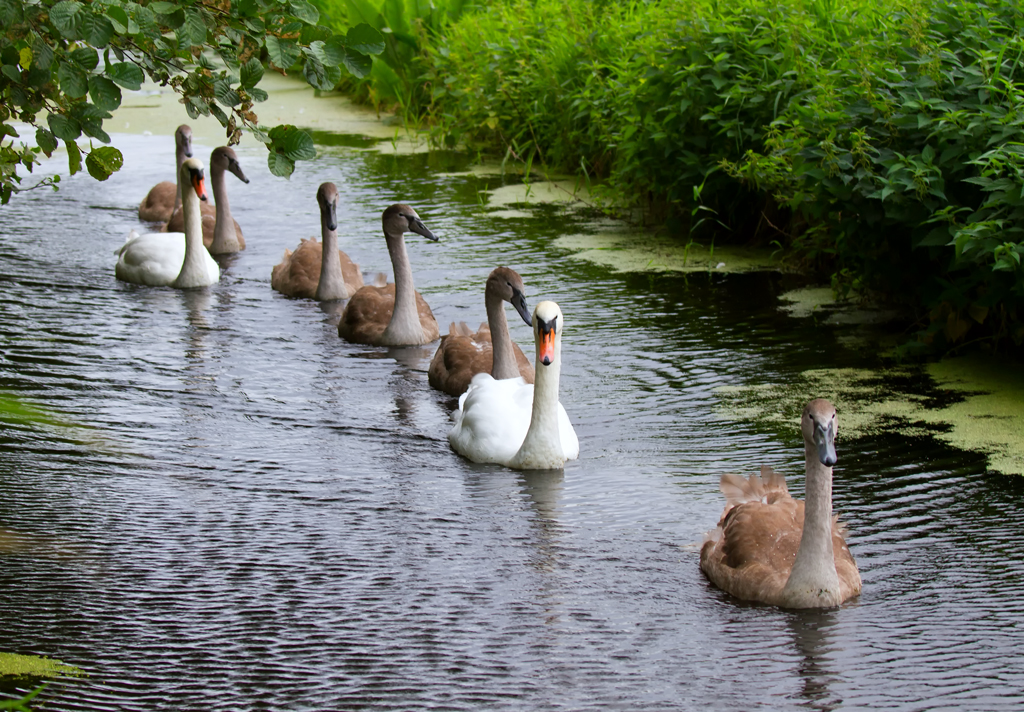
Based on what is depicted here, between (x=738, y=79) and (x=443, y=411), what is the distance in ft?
13.1

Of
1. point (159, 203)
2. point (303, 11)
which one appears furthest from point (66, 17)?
point (159, 203)

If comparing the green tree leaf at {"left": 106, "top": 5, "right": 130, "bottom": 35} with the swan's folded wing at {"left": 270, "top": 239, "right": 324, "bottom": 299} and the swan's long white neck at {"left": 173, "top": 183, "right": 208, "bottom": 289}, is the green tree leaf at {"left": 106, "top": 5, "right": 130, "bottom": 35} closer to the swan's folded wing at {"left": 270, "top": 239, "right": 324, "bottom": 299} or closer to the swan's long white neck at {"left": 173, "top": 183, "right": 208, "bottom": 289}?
the swan's folded wing at {"left": 270, "top": 239, "right": 324, "bottom": 299}

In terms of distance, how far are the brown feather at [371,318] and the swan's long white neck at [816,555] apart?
427 cm

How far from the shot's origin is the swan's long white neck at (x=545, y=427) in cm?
611

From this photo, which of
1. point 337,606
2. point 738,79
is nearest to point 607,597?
point 337,606

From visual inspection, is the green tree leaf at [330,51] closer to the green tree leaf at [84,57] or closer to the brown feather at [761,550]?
the green tree leaf at [84,57]

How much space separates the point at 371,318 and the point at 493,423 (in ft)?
8.04

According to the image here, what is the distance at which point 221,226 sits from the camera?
11.0 meters

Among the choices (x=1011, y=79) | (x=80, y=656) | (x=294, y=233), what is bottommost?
(x=80, y=656)

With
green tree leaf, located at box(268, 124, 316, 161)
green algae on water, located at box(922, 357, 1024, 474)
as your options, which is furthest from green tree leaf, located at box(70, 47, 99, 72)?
green algae on water, located at box(922, 357, 1024, 474)

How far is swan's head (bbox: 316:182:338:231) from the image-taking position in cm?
942

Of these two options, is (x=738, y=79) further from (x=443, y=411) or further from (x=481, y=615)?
(x=481, y=615)

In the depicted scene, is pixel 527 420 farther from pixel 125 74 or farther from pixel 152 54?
pixel 125 74

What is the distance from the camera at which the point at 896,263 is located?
26.1 ft
